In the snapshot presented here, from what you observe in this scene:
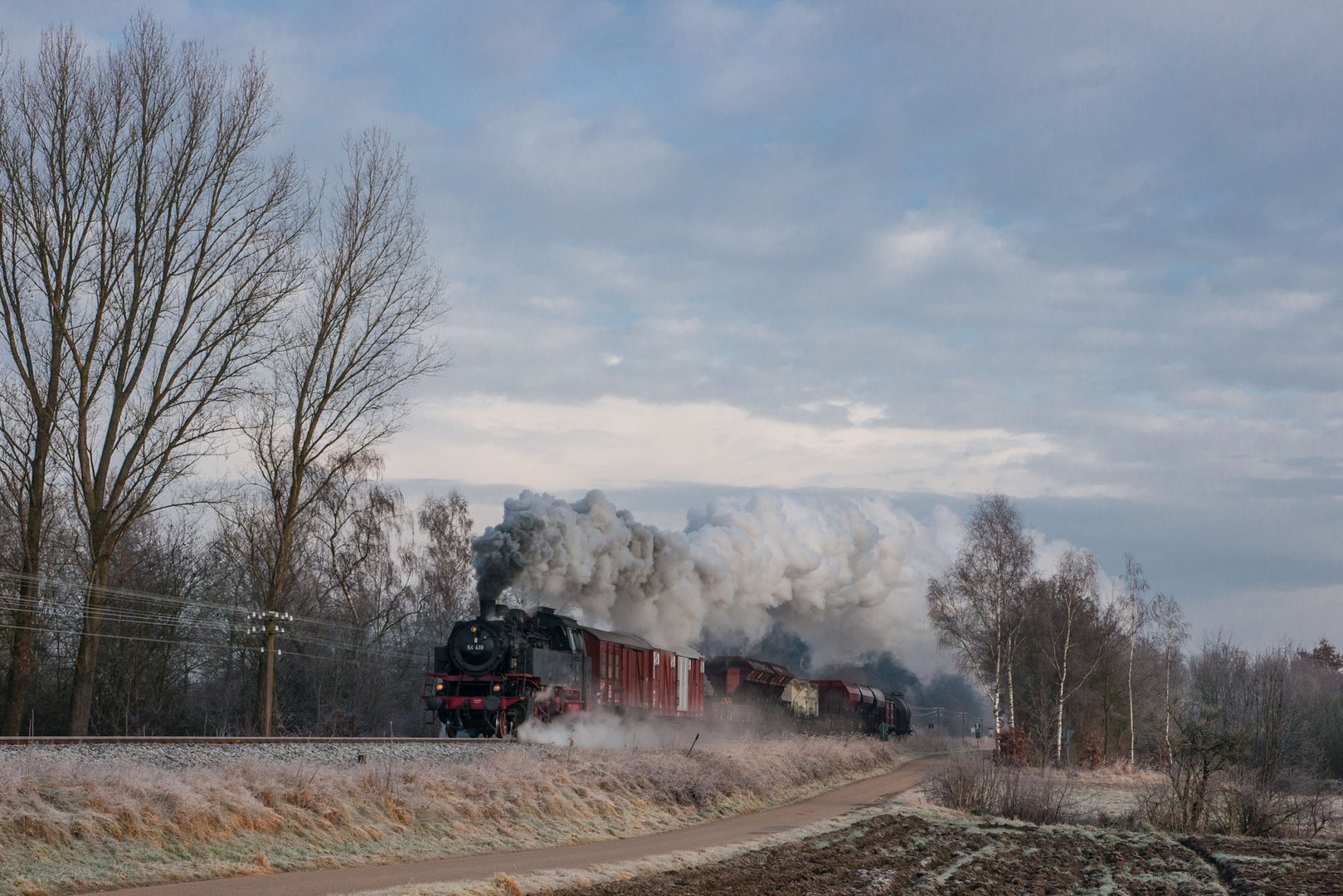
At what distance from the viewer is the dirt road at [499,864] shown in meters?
14.3

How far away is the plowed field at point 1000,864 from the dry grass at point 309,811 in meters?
3.84

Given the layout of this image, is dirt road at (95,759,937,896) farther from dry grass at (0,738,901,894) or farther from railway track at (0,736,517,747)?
railway track at (0,736,517,747)

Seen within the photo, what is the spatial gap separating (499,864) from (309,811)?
3029 millimetres

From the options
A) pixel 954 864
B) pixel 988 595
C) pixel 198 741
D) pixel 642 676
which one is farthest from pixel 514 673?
pixel 988 595

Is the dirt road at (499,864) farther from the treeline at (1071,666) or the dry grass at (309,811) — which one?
the treeline at (1071,666)

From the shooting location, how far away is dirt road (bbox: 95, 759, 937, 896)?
14289 millimetres

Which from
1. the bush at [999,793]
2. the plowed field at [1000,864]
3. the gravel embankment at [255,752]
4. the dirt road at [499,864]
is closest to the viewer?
the dirt road at [499,864]

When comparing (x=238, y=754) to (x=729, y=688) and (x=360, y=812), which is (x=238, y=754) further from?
(x=729, y=688)

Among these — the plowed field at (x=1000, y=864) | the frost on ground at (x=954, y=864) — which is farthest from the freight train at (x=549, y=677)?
the plowed field at (x=1000, y=864)

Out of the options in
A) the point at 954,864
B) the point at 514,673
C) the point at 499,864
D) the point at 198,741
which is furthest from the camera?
the point at 514,673

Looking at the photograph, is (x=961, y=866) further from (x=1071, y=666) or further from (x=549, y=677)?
(x=1071, y=666)

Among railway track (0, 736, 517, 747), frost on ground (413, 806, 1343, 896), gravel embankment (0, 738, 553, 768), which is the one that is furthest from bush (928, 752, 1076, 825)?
railway track (0, 736, 517, 747)

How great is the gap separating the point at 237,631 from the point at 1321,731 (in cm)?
4877

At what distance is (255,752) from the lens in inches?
851
